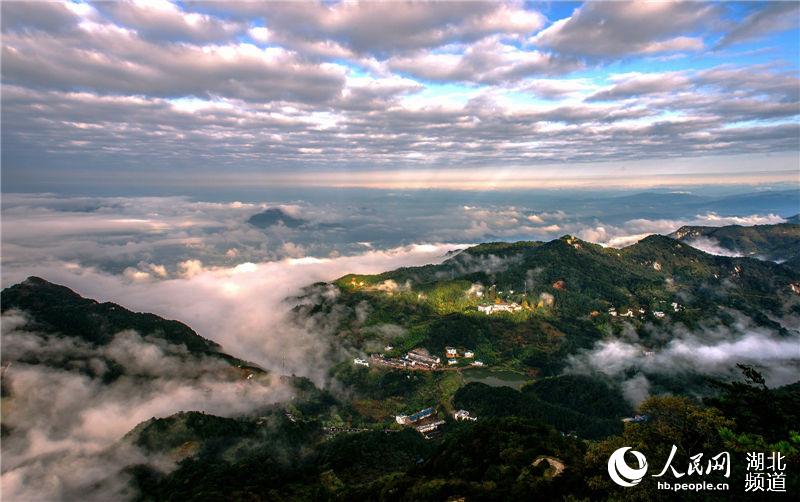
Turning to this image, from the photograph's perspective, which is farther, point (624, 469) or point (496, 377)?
point (496, 377)

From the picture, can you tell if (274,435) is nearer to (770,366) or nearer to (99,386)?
(99,386)

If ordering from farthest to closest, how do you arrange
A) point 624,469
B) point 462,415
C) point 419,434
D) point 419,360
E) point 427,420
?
1. point 419,360
2. point 427,420
3. point 462,415
4. point 419,434
5. point 624,469

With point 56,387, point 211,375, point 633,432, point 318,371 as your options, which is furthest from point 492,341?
point 56,387

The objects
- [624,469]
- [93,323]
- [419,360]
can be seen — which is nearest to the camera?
[624,469]

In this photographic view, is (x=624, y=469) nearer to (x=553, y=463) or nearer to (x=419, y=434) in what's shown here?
(x=553, y=463)

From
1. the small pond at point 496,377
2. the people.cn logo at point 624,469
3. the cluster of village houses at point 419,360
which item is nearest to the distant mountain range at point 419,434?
the people.cn logo at point 624,469

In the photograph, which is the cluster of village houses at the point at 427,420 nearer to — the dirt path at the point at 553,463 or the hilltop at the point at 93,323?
the dirt path at the point at 553,463

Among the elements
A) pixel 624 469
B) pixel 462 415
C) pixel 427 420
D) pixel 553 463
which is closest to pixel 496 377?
pixel 462 415

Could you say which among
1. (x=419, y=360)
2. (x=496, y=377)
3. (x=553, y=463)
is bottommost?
(x=496, y=377)
